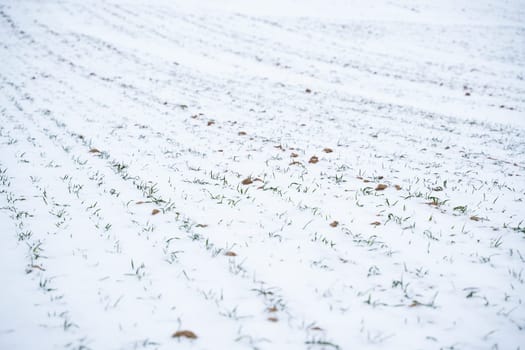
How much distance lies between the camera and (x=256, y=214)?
376 centimetres

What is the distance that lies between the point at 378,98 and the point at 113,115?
6.88m

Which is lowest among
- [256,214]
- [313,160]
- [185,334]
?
[185,334]

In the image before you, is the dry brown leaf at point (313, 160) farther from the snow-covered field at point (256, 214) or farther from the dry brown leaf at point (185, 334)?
the dry brown leaf at point (185, 334)

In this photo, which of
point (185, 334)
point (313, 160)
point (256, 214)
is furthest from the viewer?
point (313, 160)

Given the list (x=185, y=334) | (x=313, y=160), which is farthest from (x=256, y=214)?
(x=313, y=160)

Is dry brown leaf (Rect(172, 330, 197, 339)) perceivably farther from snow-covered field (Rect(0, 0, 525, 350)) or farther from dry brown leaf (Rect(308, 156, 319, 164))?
dry brown leaf (Rect(308, 156, 319, 164))

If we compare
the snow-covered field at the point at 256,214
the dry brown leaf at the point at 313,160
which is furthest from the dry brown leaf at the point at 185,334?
the dry brown leaf at the point at 313,160

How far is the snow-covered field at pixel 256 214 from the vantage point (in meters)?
2.39

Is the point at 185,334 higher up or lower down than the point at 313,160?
lower down

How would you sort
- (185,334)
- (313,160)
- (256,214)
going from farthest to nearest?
(313,160) → (256,214) → (185,334)

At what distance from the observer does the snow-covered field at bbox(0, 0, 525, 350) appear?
7.84 ft

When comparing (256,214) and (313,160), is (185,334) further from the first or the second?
(313,160)

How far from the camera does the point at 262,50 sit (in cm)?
1595

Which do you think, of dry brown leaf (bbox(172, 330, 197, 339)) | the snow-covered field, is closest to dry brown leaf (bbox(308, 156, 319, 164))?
the snow-covered field
